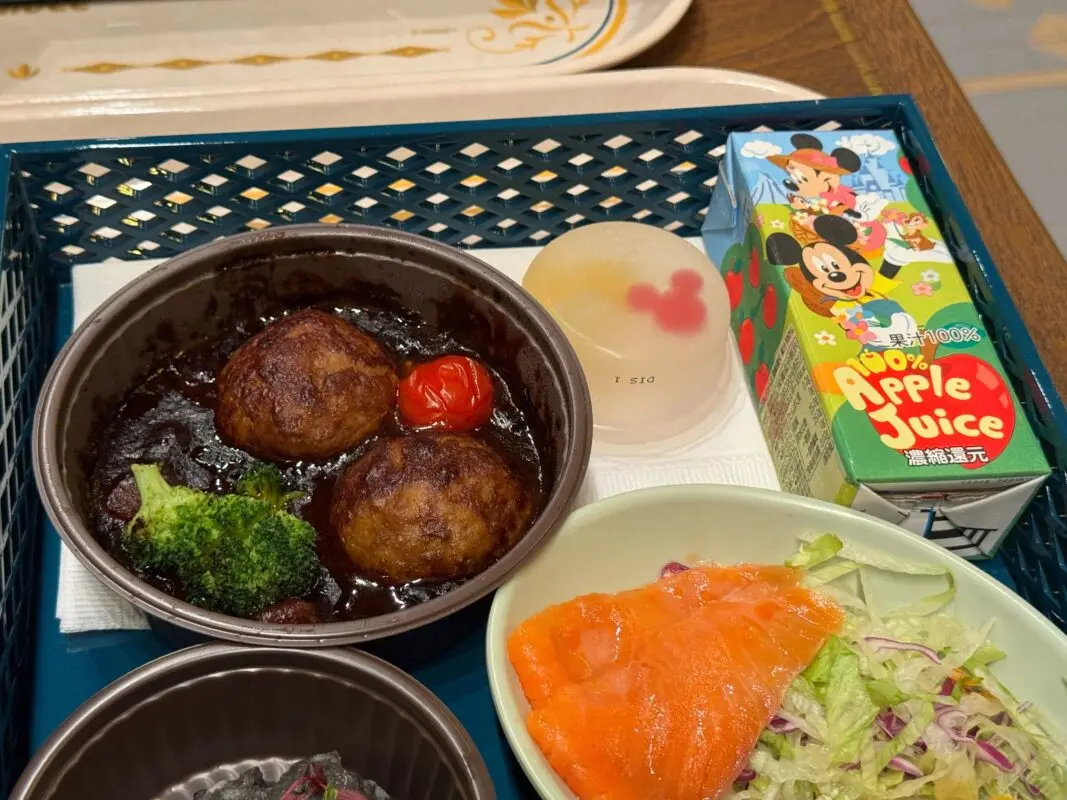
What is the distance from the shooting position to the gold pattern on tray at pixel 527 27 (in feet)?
7.08

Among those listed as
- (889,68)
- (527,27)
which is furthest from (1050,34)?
(527,27)

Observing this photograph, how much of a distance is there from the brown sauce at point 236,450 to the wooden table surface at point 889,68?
3.36ft

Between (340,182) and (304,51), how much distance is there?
61 cm

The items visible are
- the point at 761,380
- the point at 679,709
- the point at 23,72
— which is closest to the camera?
the point at 679,709

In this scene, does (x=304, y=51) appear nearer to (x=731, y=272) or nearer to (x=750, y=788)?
(x=731, y=272)

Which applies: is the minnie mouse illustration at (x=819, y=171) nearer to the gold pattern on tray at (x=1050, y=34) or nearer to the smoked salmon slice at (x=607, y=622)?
the smoked salmon slice at (x=607, y=622)

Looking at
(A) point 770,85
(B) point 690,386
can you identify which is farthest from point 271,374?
(A) point 770,85

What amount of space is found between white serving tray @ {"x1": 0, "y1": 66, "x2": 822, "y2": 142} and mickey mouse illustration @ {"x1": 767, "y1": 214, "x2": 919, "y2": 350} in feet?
1.80

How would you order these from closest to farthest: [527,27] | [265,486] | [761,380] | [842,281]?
1. [265,486]
2. [842,281]
3. [761,380]
4. [527,27]

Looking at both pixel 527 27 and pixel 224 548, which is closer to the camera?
pixel 224 548

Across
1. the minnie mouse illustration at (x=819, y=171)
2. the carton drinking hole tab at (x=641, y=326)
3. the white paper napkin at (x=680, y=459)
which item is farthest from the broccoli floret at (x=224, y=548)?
the minnie mouse illustration at (x=819, y=171)

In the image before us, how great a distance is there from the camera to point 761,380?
1.62 meters

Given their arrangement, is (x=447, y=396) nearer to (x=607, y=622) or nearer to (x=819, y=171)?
(x=607, y=622)

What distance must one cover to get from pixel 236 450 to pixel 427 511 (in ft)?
1.17
